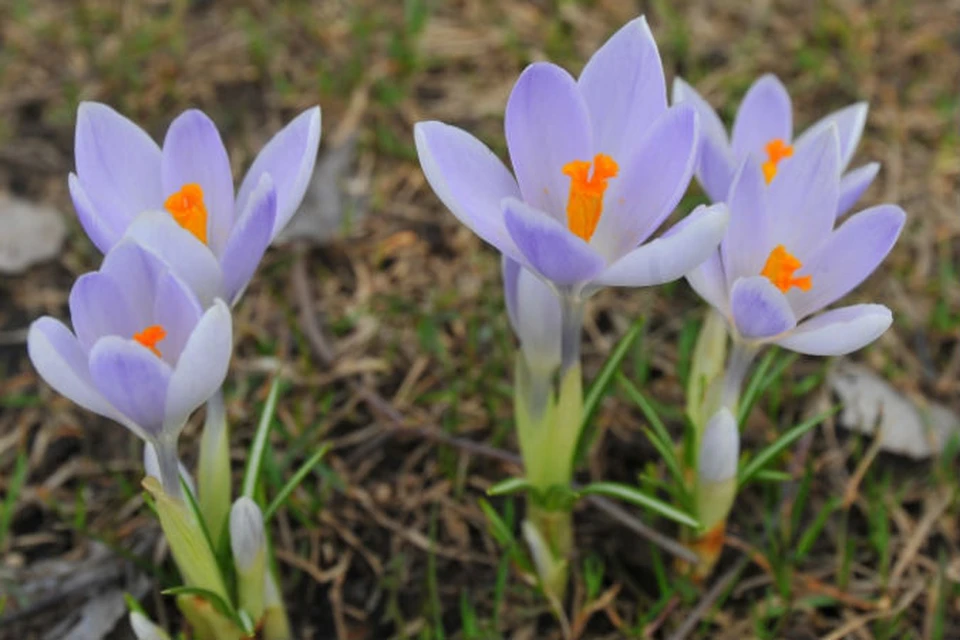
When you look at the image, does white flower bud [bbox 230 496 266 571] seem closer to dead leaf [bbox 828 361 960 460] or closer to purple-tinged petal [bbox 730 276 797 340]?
purple-tinged petal [bbox 730 276 797 340]

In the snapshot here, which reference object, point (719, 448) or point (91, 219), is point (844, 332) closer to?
point (719, 448)

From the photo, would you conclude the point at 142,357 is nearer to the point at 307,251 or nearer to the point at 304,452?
the point at 304,452

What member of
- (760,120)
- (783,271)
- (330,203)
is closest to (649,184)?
(783,271)

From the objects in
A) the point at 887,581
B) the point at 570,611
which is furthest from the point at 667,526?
the point at 887,581

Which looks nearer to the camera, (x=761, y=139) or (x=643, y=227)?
(x=643, y=227)

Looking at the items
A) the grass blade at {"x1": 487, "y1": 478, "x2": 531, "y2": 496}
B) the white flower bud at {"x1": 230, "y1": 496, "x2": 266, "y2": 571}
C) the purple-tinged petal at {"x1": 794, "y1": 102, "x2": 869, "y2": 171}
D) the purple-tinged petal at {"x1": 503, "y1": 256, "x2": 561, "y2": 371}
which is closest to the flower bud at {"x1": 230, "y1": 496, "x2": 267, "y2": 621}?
the white flower bud at {"x1": 230, "y1": 496, "x2": 266, "y2": 571}

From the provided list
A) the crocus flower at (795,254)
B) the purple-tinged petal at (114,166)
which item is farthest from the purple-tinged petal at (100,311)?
the crocus flower at (795,254)
